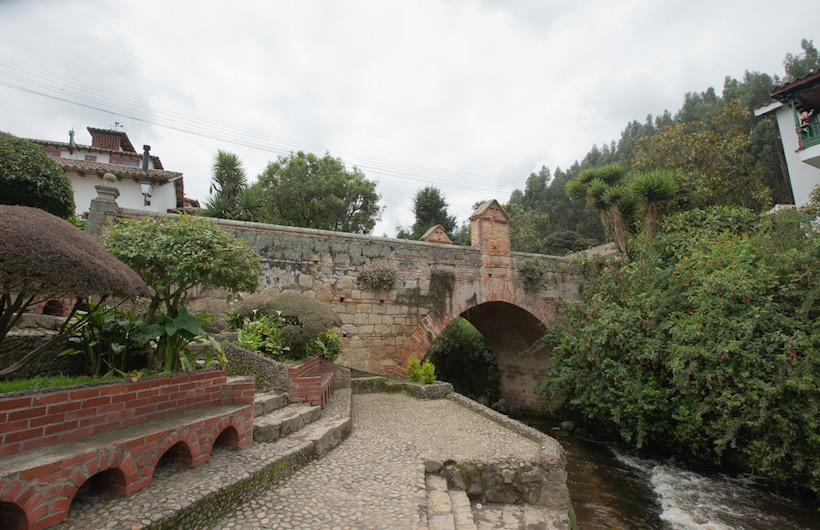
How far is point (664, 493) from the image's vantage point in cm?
696

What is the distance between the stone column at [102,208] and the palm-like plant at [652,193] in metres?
11.3

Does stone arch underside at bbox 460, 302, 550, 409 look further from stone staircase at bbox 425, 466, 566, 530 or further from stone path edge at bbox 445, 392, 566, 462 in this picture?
stone staircase at bbox 425, 466, 566, 530

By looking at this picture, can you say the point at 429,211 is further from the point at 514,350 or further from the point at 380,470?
the point at 380,470

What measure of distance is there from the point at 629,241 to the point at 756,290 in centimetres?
390

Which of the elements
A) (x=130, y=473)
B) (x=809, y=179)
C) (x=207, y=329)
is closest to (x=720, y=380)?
(x=130, y=473)

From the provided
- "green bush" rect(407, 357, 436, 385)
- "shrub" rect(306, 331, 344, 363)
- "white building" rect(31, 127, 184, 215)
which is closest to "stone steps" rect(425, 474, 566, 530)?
"shrub" rect(306, 331, 344, 363)

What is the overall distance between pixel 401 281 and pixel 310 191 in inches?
629

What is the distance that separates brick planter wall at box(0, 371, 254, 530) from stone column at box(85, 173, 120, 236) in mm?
4835

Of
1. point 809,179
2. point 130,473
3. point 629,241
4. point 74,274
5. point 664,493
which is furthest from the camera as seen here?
point 809,179

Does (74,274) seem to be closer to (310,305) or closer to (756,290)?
(310,305)

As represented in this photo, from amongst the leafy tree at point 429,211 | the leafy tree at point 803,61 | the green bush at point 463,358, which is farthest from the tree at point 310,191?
the leafy tree at point 803,61

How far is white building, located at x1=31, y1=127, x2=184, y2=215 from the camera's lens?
1814 cm

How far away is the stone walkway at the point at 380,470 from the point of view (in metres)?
3.01

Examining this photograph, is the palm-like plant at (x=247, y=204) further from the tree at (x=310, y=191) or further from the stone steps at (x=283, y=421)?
the stone steps at (x=283, y=421)
